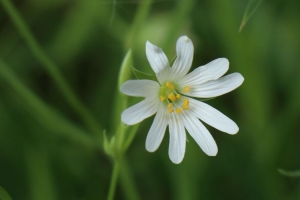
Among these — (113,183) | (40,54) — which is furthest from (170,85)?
(40,54)

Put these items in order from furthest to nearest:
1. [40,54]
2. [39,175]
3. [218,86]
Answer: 1. [39,175]
2. [40,54]
3. [218,86]

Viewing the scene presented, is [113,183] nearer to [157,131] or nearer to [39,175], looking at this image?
[157,131]

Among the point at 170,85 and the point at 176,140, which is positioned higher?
the point at 170,85

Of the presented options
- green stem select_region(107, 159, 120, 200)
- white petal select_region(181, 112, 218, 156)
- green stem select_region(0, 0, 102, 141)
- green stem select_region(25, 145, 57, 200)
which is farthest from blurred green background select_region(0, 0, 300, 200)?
white petal select_region(181, 112, 218, 156)

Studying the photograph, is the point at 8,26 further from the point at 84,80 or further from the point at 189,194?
the point at 189,194

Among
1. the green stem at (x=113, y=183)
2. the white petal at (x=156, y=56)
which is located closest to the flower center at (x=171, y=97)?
the white petal at (x=156, y=56)

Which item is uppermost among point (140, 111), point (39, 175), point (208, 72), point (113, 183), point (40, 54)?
point (40, 54)
